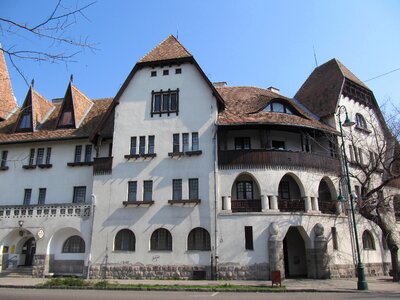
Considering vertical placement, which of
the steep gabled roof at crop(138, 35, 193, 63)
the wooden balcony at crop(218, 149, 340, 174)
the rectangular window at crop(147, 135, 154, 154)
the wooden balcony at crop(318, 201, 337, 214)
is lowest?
the wooden balcony at crop(318, 201, 337, 214)

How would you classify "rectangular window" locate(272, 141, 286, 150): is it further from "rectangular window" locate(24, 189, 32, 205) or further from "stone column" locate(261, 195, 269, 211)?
"rectangular window" locate(24, 189, 32, 205)

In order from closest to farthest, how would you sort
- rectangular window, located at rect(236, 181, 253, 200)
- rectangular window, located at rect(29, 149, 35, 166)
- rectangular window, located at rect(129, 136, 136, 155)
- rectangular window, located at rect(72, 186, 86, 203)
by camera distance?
rectangular window, located at rect(236, 181, 253, 200)
rectangular window, located at rect(129, 136, 136, 155)
rectangular window, located at rect(72, 186, 86, 203)
rectangular window, located at rect(29, 149, 35, 166)

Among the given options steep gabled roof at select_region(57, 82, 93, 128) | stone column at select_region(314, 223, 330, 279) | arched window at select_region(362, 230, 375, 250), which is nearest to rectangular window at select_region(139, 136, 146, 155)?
steep gabled roof at select_region(57, 82, 93, 128)

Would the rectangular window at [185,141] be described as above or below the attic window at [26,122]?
below

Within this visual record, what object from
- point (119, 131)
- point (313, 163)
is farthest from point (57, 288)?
point (313, 163)

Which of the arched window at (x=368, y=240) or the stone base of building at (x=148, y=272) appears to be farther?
the arched window at (x=368, y=240)

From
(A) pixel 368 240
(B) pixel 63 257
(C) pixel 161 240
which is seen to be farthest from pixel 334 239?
(B) pixel 63 257

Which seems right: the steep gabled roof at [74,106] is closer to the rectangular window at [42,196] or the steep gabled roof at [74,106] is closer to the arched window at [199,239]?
the rectangular window at [42,196]

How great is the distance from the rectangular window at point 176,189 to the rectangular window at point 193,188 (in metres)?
Result: 0.75

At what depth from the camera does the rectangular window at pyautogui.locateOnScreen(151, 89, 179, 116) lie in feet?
86.2

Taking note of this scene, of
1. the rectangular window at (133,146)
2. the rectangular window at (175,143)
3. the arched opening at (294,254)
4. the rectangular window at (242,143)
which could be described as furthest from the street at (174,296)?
the rectangular window at (242,143)

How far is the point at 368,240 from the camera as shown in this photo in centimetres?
2709

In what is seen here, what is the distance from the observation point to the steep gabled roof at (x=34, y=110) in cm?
2992

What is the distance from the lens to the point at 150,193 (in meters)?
24.7
